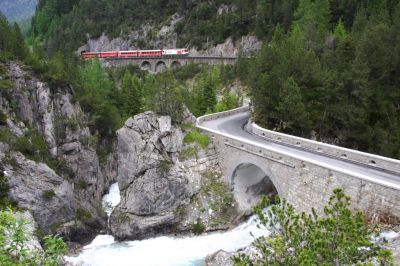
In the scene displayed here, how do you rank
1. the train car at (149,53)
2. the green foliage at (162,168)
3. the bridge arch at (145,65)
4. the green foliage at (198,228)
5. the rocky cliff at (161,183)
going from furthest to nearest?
the bridge arch at (145,65), the train car at (149,53), the green foliage at (162,168), the rocky cliff at (161,183), the green foliage at (198,228)

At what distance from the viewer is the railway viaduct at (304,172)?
66.7ft

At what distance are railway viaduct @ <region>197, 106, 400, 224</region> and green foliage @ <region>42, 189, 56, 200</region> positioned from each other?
48.8 feet

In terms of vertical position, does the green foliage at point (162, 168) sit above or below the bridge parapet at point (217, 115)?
below

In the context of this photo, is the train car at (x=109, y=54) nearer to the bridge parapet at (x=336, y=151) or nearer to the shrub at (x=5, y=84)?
the shrub at (x=5, y=84)

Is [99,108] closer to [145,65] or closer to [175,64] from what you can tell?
[175,64]

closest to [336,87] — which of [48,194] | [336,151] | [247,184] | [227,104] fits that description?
[336,151]

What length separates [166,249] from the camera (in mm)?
28641

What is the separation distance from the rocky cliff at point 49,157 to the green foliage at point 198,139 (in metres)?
10.8

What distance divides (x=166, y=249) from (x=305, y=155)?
13121 mm

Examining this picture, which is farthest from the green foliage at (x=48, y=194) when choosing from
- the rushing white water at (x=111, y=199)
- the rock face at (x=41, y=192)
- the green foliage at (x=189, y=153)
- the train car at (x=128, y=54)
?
the train car at (x=128, y=54)

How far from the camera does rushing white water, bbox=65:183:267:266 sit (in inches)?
1068

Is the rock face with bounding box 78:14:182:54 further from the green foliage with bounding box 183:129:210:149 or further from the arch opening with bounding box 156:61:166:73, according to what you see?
the green foliage with bounding box 183:129:210:149

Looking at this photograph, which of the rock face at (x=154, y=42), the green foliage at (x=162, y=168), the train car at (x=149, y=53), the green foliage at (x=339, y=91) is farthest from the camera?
the train car at (x=149, y=53)

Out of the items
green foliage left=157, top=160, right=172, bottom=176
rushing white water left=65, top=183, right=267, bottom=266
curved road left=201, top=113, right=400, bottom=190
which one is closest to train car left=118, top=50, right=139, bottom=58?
curved road left=201, top=113, right=400, bottom=190
